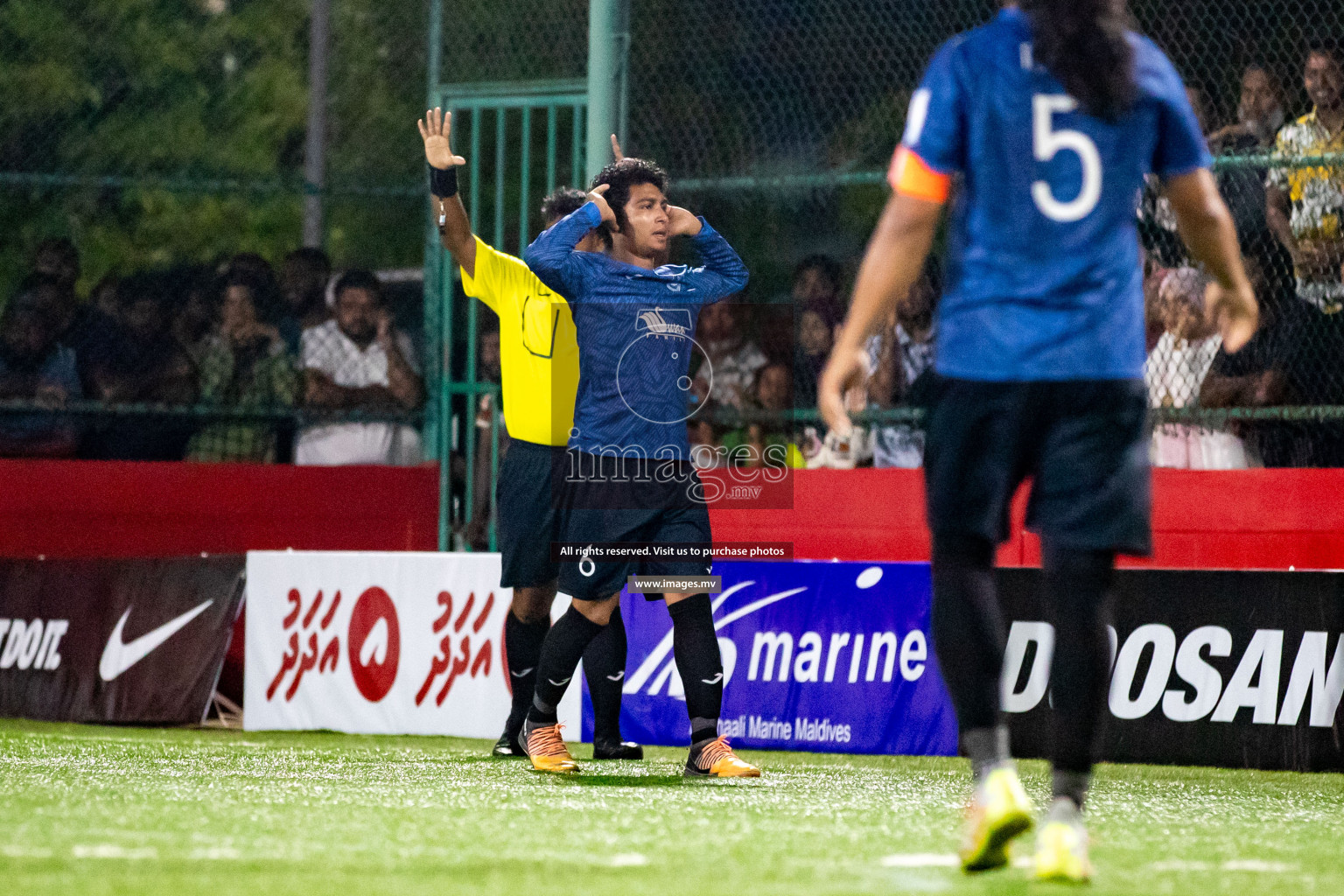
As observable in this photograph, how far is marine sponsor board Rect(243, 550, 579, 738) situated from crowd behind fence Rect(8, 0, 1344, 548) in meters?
1.58

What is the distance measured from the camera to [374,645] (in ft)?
31.2

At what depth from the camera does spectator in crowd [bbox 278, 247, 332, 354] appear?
11.4m

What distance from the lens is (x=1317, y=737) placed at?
7.60 meters

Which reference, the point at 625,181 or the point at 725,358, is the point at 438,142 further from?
the point at 725,358

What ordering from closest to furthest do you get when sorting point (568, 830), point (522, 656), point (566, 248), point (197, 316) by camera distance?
point (568, 830) → point (566, 248) → point (522, 656) → point (197, 316)

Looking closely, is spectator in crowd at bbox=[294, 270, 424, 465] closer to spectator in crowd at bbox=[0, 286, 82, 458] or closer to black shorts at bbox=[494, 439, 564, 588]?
spectator in crowd at bbox=[0, 286, 82, 458]

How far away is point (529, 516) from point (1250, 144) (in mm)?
3898

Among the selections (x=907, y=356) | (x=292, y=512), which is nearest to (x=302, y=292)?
(x=292, y=512)

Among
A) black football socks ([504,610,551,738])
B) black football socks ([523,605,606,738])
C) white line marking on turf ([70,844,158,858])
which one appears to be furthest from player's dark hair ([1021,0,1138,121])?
black football socks ([504,610,551,738])

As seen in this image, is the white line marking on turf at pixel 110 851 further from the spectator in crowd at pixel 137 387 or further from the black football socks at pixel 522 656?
the spectator in crowd at pixel 137 387

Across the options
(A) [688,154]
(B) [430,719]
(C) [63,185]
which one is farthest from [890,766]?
(C) [63,185]

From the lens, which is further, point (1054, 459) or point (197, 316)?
point (197, 316)

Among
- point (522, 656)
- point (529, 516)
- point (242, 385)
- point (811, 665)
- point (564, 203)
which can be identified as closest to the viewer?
point (529, 516)

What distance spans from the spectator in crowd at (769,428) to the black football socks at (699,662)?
3459mm
